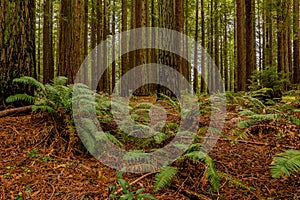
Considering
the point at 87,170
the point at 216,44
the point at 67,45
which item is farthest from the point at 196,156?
the point at 216,44

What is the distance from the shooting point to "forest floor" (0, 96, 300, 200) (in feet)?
7.96

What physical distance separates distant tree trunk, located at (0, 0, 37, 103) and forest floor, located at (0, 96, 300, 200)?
2.16 ft

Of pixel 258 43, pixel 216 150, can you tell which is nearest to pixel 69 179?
pixel 216 150

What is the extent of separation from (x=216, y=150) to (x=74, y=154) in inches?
74.4

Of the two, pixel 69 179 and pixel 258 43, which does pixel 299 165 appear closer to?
pixel 69 179

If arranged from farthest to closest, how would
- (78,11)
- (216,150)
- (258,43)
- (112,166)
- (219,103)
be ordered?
(258,43) < (78,11) < (219,103) < (216,150) < (112,166)

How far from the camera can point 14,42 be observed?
388 centimetres

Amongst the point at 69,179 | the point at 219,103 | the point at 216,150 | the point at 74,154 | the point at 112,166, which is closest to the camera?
the point at 69,179

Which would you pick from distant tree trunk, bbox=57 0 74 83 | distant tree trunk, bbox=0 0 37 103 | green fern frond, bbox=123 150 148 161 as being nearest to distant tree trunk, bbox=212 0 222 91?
distant tree trunk, bbox=57 0 74 83

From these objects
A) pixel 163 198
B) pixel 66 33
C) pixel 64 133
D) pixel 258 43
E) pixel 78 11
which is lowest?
pixel 163 198

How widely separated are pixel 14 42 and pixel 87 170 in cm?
244

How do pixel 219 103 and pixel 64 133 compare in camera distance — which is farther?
pixel 219 103

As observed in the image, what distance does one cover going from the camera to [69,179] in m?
2.59

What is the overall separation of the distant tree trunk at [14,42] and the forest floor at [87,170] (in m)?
0.66
